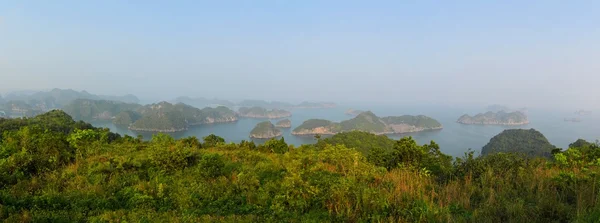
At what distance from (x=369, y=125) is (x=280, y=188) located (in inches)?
6414

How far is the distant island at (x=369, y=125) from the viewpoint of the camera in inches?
5945

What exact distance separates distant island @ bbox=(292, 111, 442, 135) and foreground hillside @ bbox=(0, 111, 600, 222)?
138m

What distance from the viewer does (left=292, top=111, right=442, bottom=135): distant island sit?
15100 cm

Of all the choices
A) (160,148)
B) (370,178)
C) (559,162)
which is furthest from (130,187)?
(559,162)

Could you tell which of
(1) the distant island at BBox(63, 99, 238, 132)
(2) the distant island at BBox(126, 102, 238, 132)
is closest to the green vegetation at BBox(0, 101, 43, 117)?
(1) the distant island at BBox(63, 99, 238, 132)

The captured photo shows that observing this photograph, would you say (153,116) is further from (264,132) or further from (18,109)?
(18,109)

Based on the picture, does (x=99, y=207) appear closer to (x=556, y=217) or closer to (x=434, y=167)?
(x=556, y=217)

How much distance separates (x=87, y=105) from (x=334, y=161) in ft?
816

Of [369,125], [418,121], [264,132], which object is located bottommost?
[264,132]

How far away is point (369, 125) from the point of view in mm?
162125

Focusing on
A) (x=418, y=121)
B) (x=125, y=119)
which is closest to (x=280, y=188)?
(x=418, y=121)

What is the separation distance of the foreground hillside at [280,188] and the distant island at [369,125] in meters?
138

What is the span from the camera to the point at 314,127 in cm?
15025

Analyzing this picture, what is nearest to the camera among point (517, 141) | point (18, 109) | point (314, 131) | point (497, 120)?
point (517, 141)
